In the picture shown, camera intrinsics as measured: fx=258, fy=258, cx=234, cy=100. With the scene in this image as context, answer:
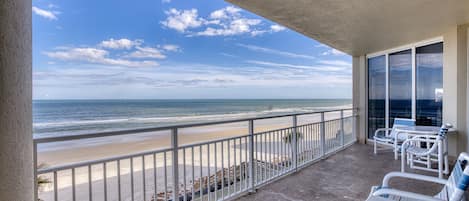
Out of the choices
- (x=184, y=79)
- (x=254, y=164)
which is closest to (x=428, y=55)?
(x=254, y=164)

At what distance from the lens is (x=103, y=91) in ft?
63.4

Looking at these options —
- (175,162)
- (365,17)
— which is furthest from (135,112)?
(365,17)

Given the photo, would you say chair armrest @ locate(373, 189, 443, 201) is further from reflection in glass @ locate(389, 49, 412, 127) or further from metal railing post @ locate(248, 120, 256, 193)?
reflection in glass @ locate(389, 49, 412, 127)

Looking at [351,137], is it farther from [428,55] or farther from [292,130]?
[292,130]

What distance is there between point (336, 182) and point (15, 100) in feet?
11.0

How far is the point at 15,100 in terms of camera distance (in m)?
0.99

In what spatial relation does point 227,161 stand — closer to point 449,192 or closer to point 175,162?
point 175,162

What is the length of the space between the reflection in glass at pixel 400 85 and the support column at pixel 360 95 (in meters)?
0.67

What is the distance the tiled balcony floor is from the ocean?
10817 millimetres

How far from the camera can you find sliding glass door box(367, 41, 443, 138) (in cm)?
461

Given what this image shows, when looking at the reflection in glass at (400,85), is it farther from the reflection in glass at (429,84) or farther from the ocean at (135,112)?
the ocean at (135,112)

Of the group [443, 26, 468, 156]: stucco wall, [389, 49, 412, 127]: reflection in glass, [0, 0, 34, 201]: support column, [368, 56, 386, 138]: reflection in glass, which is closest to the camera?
[0, 0, 34, 201]: support column

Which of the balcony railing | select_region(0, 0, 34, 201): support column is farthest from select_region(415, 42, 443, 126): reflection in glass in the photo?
select_region(0, 0, 34, 201): support column

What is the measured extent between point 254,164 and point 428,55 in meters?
4.06
